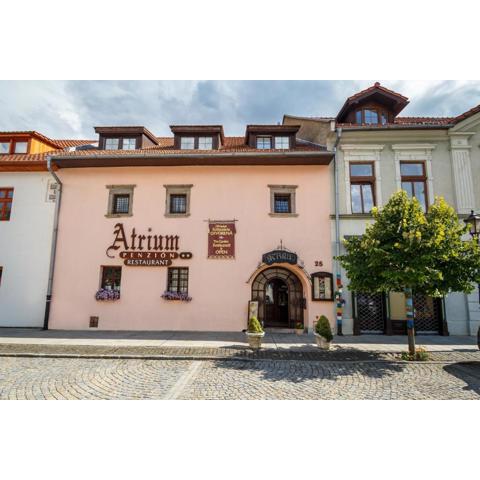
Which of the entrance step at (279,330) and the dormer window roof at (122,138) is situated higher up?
the dormer window roof at (122,138)

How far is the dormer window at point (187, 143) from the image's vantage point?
14.6 metres

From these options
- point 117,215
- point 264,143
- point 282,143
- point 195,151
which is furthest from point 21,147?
point 282,143

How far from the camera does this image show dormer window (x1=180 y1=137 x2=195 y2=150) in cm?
1457

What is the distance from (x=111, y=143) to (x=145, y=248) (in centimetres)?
631

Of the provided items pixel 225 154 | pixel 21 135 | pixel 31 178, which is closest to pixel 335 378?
pixel 225 154

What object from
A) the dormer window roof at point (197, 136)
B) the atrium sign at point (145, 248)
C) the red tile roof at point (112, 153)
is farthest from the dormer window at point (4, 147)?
the dormer window roof at point (197, 136)

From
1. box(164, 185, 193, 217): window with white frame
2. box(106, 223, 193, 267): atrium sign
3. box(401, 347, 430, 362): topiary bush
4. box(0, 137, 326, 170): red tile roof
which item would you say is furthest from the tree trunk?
box(164, 185, 193, 217): window with white frame

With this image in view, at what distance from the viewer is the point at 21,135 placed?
14453mm

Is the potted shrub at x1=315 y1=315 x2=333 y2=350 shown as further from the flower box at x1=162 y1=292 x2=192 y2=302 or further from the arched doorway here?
the flower box at x1=162 y1=292 x2=192 y2=302

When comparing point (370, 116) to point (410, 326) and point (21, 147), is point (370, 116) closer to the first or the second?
point (410, 326)

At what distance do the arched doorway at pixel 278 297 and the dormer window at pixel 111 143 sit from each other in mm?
9927

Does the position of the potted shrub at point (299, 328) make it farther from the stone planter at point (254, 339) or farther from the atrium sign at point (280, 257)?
the stone planter at point (254, 339)

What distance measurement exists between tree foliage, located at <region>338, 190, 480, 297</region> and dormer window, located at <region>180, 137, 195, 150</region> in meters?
9.69

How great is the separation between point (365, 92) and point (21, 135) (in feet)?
55.7
